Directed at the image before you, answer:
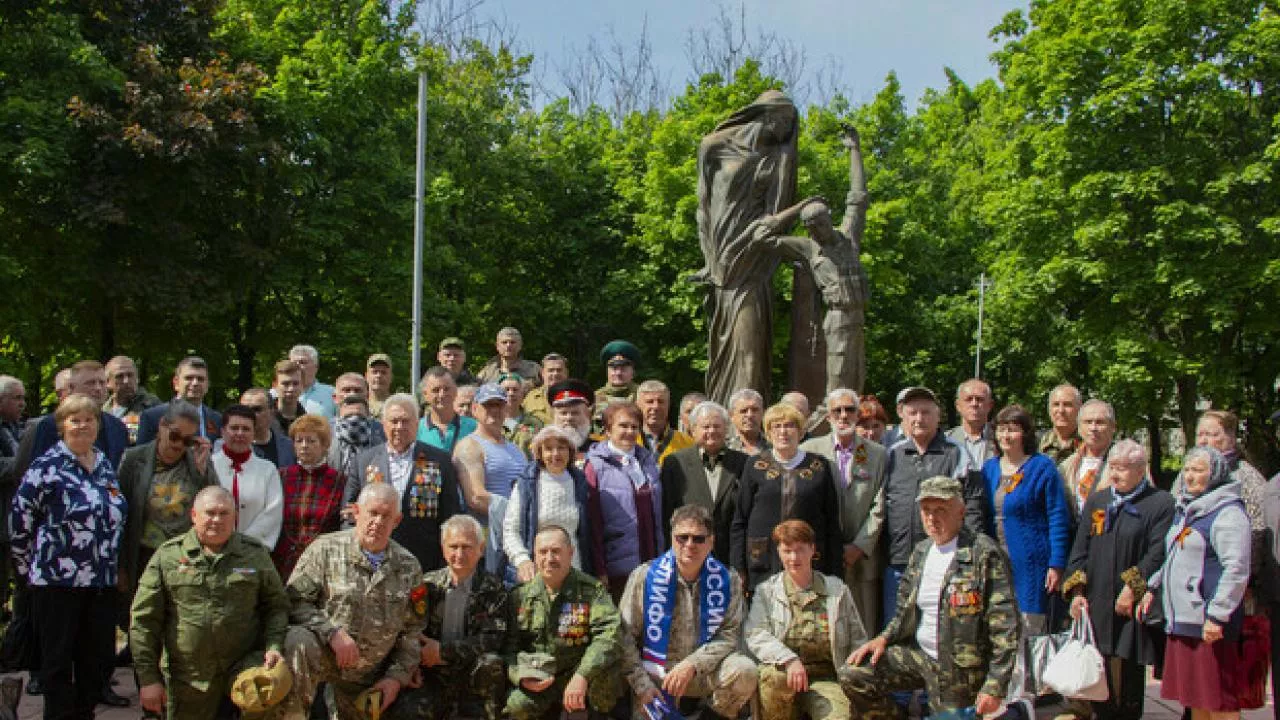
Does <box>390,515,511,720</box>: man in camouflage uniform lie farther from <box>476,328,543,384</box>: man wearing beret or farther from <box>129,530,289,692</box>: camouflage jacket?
<box>476,328,543,384</box>: man wearing beret

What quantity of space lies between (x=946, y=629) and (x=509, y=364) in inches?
203

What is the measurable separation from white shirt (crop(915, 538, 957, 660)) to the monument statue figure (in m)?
5.46

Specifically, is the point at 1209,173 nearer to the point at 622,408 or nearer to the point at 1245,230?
the point at 1245,230

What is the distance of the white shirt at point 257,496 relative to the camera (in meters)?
6.29

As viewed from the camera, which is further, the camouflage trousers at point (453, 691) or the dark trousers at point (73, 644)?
the dark trousers at point (73, 644)

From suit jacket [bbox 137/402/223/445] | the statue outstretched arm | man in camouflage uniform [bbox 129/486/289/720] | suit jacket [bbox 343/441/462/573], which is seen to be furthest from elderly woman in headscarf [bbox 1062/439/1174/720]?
suit jacket [bbox 137/402/223/445]

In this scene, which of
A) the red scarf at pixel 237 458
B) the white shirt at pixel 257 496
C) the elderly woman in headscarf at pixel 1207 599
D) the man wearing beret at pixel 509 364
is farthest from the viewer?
the man wearing beret at pixel 509 364

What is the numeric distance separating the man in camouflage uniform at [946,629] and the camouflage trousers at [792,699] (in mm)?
86

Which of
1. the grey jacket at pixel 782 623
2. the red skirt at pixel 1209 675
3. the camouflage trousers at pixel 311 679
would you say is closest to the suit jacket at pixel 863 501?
the grey jacket at pixel 782 623

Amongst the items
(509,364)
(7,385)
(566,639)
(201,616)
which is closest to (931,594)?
(566,639)

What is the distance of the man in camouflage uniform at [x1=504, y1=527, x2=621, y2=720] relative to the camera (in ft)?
18.1

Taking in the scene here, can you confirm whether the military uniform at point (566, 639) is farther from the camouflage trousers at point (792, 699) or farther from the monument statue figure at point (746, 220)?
the monument statue figure at point (746, 220)

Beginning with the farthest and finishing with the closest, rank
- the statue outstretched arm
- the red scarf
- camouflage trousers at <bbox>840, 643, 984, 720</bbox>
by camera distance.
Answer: the statue outstretched arm → the red scarf → camouflage trousers at <bbox>840, 643, 984, 720</bbox>

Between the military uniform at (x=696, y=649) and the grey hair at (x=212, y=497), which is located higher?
the grey hair at (x=212, y=497)
